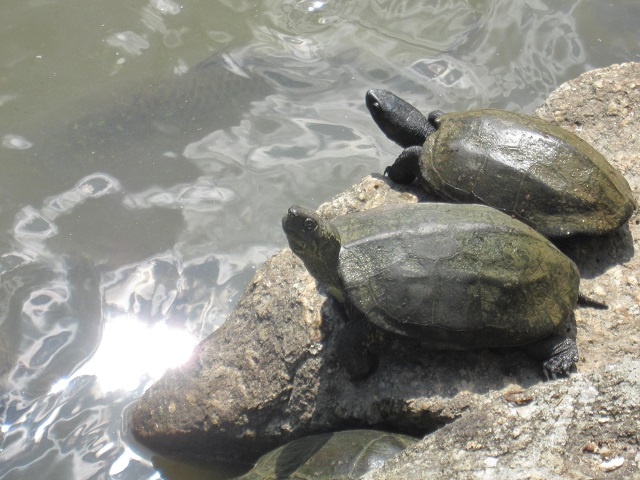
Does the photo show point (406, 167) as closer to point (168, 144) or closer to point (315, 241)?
point (315, 241)

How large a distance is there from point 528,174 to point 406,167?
0.74 m

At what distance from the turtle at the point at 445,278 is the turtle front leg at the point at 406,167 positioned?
85 cm

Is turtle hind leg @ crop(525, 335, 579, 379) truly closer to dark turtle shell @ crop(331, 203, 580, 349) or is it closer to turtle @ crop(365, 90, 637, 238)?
dark turtle shell @ crop(331, 203, 580, 349)

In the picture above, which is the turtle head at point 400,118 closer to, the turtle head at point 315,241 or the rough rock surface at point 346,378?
the rough rock surface at point 346,378

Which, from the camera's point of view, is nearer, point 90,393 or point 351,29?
point 90,393

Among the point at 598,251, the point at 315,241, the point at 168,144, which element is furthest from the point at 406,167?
the point at 168,144

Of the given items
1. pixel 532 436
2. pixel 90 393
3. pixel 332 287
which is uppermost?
pixel 532 436

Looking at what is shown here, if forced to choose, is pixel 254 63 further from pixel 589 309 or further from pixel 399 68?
pixel 589 309

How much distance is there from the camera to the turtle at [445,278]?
303 cm

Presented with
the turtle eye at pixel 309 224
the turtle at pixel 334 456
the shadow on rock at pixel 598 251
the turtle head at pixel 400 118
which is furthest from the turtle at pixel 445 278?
the turtle head at pixel 400 118

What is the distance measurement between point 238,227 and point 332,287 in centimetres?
206

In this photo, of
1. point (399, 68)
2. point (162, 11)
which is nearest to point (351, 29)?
point (399, 68)

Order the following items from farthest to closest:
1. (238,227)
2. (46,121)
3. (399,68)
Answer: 1. (399,68)
2. (46,121)
3. (238,227)

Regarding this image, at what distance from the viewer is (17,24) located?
6.51 meters
